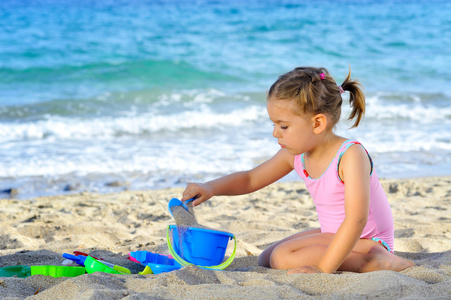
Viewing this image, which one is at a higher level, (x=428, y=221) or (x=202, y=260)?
(x=202, y=260)

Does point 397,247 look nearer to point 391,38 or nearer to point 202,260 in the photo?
point 202,260

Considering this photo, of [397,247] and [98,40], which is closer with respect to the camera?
[397,247]

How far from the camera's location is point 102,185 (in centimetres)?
497

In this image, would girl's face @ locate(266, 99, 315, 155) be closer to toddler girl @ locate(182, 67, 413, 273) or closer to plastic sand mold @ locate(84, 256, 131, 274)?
toddler girl @ locate(182, 67, 413, 273)

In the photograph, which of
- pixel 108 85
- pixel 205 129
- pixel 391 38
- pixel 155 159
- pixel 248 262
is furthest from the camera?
pixel 391 38

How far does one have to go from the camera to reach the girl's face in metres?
2.38

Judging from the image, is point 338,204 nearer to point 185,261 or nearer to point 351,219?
point 351,219

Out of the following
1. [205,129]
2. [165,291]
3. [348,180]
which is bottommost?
[205,129]

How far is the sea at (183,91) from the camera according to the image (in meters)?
5.57

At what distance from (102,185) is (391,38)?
1340 cm

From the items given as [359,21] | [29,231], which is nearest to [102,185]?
[29,231]

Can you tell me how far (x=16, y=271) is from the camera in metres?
2.57

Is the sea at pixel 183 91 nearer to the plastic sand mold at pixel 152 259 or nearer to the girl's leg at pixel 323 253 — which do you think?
the girl's leg at pixel 323 253

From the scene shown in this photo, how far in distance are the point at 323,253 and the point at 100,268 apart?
42.2 inches
